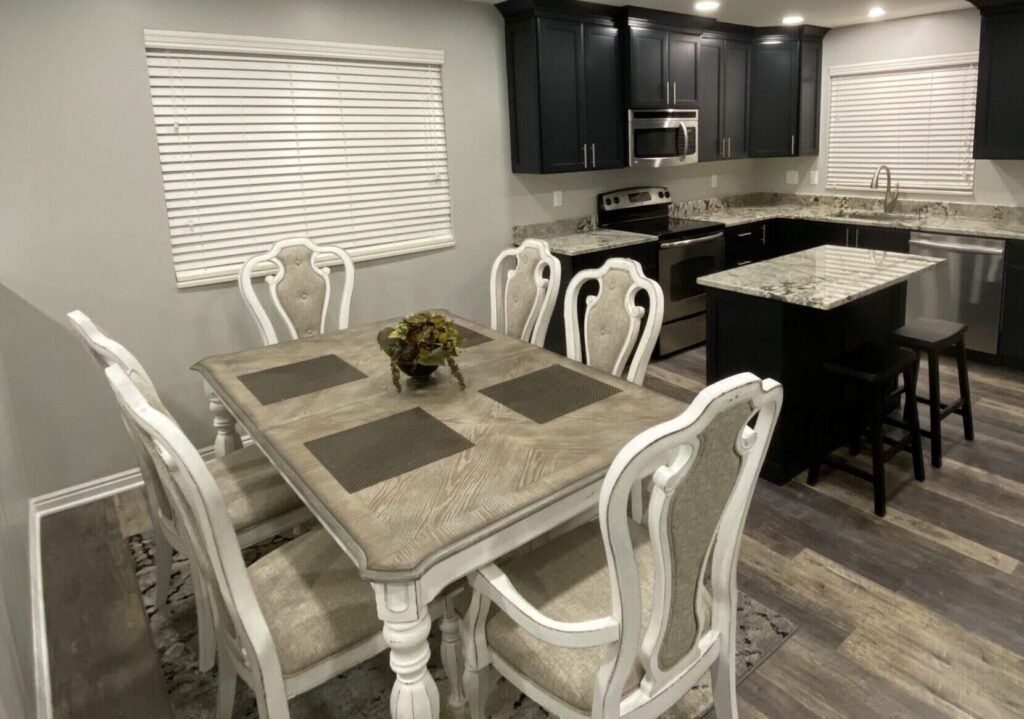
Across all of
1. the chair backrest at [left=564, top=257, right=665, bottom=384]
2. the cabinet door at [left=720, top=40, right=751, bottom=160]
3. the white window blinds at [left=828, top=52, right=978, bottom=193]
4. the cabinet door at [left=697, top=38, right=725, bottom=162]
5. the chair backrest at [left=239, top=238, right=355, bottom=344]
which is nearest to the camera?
the chair backrest at [left=564, top=257, right=665, bottom=384]

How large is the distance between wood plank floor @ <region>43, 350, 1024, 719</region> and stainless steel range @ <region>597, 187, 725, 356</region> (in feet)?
6.34

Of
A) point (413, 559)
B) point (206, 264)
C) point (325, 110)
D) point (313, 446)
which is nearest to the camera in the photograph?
point (413, 559)

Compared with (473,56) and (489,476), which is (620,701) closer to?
(489,476)

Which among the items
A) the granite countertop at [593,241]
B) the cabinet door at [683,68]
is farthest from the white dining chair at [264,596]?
the cabinet door at [683,68]

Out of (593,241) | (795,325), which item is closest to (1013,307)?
(795,325)

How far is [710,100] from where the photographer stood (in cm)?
517

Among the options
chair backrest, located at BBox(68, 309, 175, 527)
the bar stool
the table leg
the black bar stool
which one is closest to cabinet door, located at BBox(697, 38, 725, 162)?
the black bar stool

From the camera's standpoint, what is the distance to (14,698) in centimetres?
156

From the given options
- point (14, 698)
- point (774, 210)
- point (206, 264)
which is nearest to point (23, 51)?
point (206, 264)

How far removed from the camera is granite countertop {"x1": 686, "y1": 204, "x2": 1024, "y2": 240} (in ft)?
14.4

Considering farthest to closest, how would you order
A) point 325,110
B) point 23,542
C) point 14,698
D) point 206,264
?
point 325,110
point 206,264
point 23,542
point 14,698

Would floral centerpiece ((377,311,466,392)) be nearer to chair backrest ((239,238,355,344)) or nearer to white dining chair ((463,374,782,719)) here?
white dining chair ((463,374,782,719))

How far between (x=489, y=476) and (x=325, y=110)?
279 centimetres

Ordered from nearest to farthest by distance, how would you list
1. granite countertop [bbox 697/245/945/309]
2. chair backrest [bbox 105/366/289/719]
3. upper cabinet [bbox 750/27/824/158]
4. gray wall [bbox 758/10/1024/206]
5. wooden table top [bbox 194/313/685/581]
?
chair backrest [bbox 105/366/289/719]
wooden table top [bbox 194/313/685/581]
granite countertop [bbox 697/245/945/309]
gray wall [bbox 758/10/1024/206]
upper cabinet [bbox 750/27/824/158]
